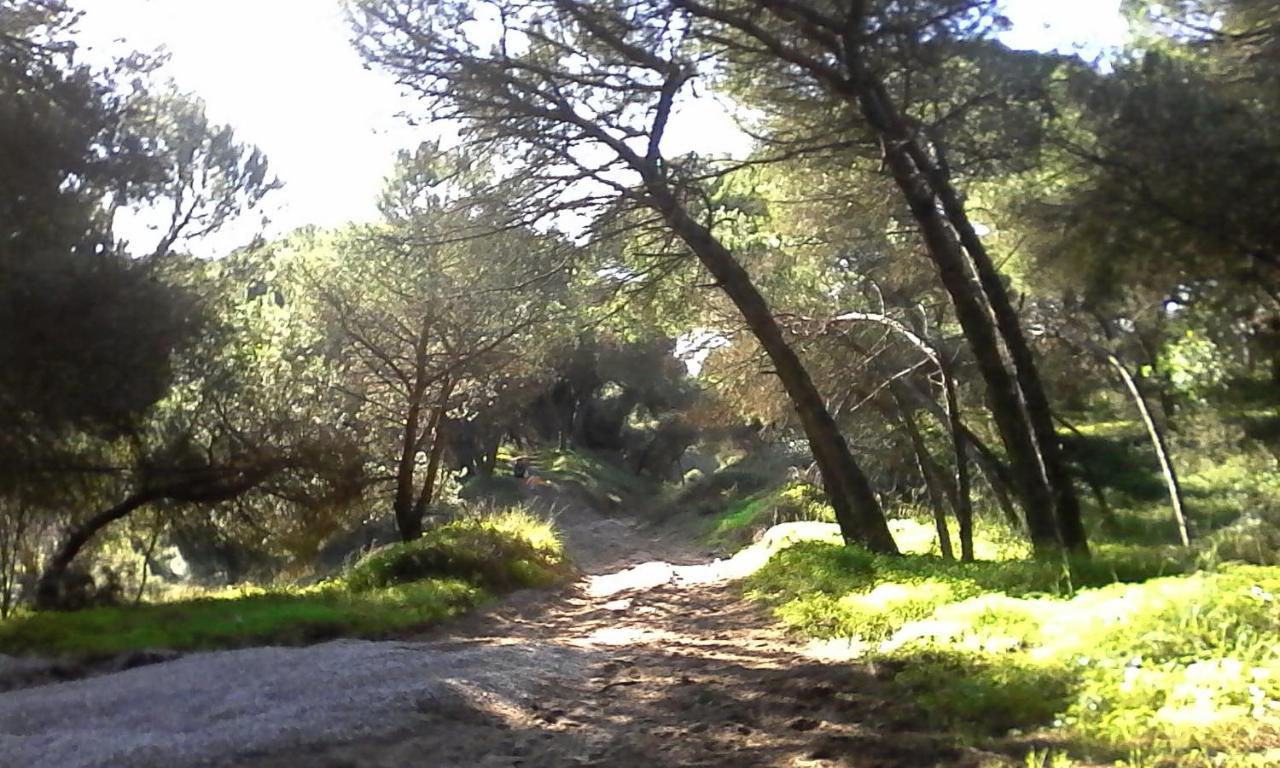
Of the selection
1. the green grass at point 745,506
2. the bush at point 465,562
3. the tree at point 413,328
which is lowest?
the green grass at point 745,506

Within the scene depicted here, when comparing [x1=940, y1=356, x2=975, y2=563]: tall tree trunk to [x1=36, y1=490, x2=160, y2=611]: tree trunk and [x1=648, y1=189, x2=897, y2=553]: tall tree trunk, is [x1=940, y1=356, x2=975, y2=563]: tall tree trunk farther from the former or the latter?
[x1=36, y1=490, x2=160, y2=611]: tree trunk

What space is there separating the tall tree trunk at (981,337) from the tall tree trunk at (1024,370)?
0.07m

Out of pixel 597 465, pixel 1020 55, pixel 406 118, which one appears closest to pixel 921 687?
pixel 1020 55

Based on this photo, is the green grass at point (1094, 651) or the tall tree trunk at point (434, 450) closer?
the green grass at point (1094, 651)

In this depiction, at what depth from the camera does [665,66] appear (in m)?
11.4

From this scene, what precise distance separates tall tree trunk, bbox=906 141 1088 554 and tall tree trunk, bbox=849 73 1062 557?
7cm

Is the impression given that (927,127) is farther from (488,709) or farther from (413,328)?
(413,328)

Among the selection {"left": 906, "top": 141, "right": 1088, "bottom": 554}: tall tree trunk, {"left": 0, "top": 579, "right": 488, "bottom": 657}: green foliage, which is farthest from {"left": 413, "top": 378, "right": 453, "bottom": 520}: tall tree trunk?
{"left": 906, "top": 141, "right": 1088, "bottom": 554}: tall tree trunk

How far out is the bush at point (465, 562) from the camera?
13.9 meters

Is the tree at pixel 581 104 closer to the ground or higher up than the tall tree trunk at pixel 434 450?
higher up

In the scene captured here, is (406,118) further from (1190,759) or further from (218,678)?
(1190,759)

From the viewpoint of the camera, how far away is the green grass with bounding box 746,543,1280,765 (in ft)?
14.0

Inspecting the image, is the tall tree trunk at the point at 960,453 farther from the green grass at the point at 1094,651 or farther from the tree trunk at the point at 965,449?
the green grass at the point at 1094,651

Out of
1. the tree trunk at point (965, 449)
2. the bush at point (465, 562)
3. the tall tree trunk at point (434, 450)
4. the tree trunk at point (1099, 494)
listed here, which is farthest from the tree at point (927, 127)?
the tree trunk at point (1099, 494)
